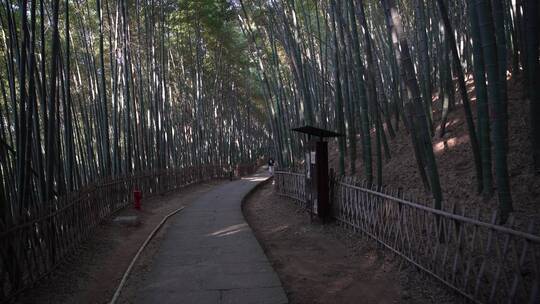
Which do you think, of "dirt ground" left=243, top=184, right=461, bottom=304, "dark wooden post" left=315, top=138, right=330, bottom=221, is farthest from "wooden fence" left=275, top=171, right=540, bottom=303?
"dark wooden post" left=315, top=138, right=330, bottom=221

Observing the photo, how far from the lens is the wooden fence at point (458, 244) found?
2.66 m

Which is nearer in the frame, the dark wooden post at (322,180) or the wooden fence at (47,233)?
the wooden fence at (47,233)

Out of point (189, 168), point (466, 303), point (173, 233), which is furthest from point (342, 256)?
point (189, 168)

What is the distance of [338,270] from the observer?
4.64 m

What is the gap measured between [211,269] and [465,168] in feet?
13.8

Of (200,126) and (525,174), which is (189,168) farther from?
(525,174)

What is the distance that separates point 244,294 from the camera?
3.76m

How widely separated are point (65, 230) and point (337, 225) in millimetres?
3806

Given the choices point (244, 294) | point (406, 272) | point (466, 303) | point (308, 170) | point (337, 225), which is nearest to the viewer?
point (466, 303)

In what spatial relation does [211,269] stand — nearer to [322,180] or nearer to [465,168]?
[322,180]

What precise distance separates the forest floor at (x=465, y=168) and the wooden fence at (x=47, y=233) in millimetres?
3631

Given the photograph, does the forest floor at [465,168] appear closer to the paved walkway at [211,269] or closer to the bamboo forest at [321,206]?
the bamboo forest at [321,206]

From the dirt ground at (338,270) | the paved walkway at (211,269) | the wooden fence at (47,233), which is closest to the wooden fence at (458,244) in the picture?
the dirt ground at (338,270)

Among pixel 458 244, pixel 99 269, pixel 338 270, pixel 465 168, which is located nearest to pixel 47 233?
pixel 99 269
